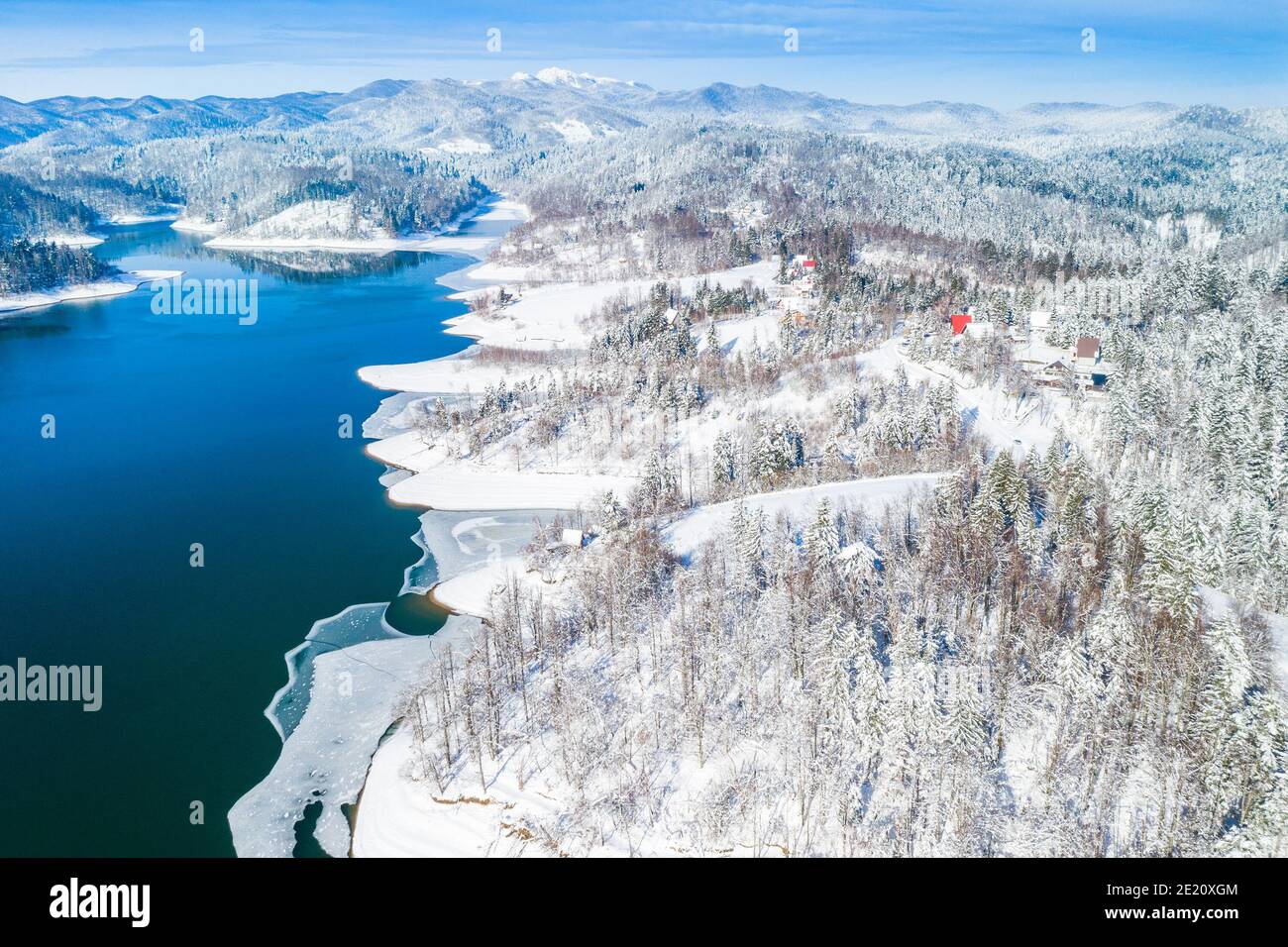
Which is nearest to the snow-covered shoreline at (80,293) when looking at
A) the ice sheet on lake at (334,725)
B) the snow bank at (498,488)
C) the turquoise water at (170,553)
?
the turquoise water at (170,553)

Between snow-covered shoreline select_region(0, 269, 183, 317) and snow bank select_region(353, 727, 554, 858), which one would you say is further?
snow-covered shoreline select_region(0, 269, 183, 317)

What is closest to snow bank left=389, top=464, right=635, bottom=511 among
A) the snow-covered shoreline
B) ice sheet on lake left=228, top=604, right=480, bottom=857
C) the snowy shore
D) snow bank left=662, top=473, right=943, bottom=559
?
snow bank left=662, top=473, right=943, bottom=559

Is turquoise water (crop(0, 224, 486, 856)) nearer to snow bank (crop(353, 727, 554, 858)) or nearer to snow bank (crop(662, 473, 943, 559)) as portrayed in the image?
snow bank (crop(353, 727, 554, 858))

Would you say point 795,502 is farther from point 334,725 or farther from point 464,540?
point 334,725

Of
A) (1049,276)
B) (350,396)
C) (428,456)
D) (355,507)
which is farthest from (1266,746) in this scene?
(1049,276)
